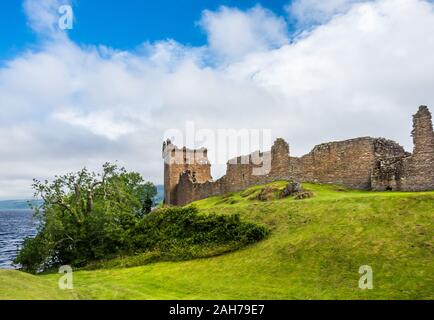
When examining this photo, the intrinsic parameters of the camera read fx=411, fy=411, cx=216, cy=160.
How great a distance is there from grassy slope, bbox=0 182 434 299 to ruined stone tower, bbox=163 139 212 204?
3587 centimetres

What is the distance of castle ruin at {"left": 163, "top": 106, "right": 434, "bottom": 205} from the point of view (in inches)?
1209

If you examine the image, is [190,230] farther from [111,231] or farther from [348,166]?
[348,166]

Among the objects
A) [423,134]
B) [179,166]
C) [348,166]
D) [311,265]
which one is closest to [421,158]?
[423,134]

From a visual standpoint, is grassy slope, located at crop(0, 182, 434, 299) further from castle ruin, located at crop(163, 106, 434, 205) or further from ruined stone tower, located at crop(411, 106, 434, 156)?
ruined stone tower, located at crop(411, 106, 434, 156)

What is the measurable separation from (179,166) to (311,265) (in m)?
46.6

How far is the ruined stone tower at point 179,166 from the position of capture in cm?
6456

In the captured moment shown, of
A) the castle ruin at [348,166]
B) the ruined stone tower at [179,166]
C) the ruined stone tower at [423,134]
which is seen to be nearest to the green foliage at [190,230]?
the castle ruin at [348,166]

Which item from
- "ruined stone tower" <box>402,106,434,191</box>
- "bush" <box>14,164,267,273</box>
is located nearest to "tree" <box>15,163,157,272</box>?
"bush" <box>14,164,267,273</box>

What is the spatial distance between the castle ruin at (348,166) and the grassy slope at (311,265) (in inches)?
283

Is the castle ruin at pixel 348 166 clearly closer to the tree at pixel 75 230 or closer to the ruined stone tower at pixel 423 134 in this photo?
the ruined stone tower at pixel 423 134
